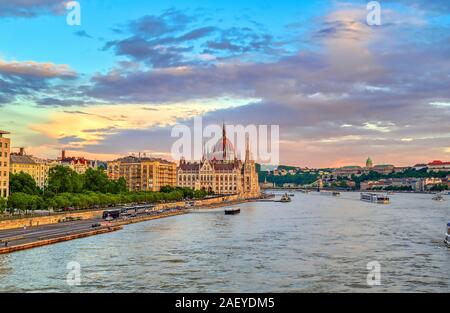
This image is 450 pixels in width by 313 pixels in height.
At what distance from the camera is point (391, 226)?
54.9 meters

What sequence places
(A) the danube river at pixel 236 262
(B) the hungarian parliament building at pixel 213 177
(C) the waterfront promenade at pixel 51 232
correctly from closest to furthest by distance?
(A) the danube river at pixel 236 262 < (C) the waterfront promenade at pixel 51 232 < (B) the hungarian parliament building at pixel 213 177

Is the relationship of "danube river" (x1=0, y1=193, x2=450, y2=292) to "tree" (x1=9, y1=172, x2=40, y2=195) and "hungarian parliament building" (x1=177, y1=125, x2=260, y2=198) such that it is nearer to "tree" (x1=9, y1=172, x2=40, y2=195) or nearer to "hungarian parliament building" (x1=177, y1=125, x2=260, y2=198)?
"tree" (x1=9, y1=172, x2=40, y2=195)

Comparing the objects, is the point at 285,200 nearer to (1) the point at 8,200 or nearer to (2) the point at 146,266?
(1) the point at 8,200

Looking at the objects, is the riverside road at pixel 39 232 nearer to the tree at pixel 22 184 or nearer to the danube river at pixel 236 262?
the danube river at pixel 236 262

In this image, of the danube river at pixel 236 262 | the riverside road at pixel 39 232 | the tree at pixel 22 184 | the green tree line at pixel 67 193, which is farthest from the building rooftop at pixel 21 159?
the danube river at pixel 236 262

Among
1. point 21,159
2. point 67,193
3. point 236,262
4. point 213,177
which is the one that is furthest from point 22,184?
point 213,177

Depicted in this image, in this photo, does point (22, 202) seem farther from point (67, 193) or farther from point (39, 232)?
point (67, 193)

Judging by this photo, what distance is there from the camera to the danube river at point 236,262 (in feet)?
82.5

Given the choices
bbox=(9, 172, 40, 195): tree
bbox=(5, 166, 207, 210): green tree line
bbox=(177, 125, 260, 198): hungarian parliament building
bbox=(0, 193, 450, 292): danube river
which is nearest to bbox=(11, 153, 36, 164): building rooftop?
bbox=(5, 166, 207, 210): green tree line

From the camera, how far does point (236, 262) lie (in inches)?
1235

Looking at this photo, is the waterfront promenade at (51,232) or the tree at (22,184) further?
the tree at (22,184)
